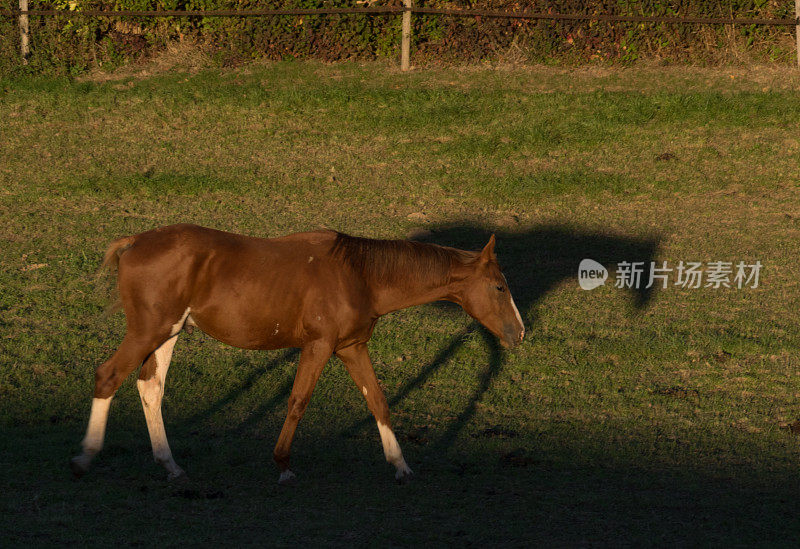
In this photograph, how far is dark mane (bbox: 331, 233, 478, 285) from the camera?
791 cm

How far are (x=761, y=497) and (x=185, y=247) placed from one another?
4.95 m

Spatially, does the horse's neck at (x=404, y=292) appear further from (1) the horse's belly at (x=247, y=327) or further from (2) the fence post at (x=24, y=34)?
(2) the fence post at (x=24, y=34)

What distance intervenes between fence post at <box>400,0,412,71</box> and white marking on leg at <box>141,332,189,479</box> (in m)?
12.6

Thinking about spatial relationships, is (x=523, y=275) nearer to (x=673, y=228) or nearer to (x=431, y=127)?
(x=673, y=228)

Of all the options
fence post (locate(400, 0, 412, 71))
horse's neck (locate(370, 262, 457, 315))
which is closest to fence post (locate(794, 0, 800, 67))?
fence post (locate(400, 0, 412, 71))

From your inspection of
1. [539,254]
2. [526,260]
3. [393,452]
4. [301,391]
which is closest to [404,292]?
[301,391]

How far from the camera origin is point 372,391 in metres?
8.00

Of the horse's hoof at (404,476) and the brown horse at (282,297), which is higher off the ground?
the brown horse at (282,297)

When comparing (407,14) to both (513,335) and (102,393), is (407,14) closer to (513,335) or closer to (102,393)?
(513,335)

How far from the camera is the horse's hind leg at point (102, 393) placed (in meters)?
7.50

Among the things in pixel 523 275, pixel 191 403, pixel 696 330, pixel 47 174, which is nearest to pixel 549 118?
pixel 523 275

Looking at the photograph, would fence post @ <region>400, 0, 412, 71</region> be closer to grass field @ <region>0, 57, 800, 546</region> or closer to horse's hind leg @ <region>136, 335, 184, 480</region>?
grass field @ <region>0, 57, 800, 546</region>

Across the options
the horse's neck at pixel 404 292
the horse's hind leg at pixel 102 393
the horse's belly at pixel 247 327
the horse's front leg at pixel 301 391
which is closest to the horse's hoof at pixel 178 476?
the horse's hind leg at pixel 102 393

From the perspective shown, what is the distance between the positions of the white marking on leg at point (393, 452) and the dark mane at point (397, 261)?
126 centimetres
